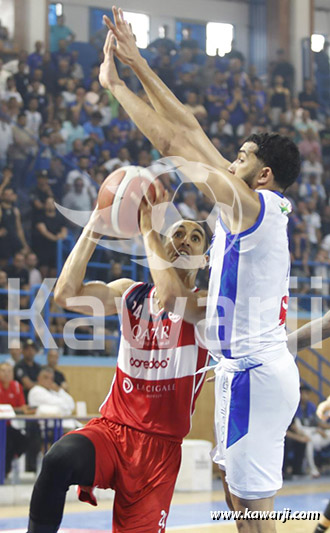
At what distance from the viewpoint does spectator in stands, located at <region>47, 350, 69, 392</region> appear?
9852 millimetres

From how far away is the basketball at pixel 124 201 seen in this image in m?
3.90

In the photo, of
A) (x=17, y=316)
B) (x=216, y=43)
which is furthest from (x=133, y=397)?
(x=216, y=43)

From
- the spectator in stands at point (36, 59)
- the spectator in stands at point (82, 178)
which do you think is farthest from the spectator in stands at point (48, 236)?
the spectator in stands at point (36, 59)

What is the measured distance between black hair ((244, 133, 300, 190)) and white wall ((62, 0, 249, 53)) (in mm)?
13079

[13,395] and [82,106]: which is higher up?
[82,106]

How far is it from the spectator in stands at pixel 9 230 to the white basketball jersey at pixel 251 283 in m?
7.67

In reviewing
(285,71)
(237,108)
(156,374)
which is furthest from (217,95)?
(156,374)

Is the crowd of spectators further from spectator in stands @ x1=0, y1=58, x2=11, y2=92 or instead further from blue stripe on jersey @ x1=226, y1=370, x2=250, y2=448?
blue stripe on jersey @ x1=226, y1=370, x2=250, y2=448

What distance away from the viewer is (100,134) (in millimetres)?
13258

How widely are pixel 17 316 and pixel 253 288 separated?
7.56 m

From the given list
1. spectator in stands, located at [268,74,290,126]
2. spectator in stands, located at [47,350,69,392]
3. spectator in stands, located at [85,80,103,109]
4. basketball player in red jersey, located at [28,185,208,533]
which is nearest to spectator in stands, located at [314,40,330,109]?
spectator in stands, located at [268,74,290,126]

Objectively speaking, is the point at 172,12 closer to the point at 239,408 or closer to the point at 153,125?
the point at 153,125

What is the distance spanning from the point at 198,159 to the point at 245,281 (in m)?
0.58

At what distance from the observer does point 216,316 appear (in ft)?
12.0
